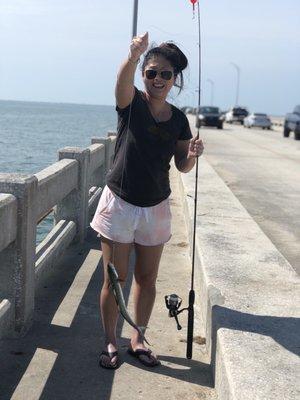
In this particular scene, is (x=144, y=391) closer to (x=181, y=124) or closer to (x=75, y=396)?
(x=75, y=396)

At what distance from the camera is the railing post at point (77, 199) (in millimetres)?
6883

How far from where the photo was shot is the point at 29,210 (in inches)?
177

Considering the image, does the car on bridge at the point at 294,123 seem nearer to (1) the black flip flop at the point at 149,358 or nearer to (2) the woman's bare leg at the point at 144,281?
(2) the woman's bare leg at the point at 144,281

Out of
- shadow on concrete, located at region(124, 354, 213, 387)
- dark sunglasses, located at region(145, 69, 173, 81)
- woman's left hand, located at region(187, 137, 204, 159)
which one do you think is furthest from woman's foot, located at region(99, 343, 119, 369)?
dark sunglasses, located at region(145, 69, 173, 81)

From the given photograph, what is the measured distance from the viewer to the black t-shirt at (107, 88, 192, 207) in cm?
385

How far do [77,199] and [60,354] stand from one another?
9.78 ft

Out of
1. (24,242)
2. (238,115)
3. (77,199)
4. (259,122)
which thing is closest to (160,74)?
(24,242)

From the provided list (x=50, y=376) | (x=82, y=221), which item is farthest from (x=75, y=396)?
(x=82, y=221)

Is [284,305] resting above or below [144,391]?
above

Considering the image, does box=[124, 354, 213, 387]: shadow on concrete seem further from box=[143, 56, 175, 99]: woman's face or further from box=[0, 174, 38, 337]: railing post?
box=[143, 56, 175, 99]: woman's face

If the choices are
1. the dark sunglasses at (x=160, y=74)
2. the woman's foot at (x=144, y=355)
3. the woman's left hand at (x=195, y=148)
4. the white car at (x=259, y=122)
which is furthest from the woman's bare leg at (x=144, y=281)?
the white car at (x=259, y=122)

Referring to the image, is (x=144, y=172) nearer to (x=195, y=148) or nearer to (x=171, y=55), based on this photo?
(x=195, y=148)

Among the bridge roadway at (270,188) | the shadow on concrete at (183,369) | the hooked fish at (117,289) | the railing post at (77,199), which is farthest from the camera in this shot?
the bridge roadway at (270,188)

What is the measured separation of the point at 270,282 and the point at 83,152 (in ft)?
9.36
